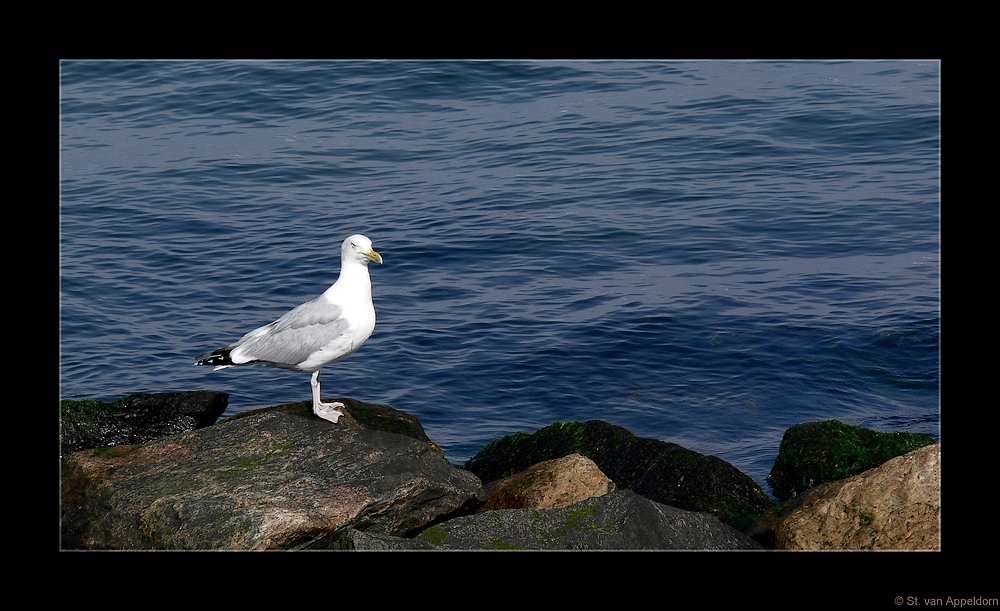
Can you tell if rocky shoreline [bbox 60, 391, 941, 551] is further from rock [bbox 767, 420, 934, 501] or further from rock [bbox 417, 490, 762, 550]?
rock [bbox 767, 420, 934, 501]

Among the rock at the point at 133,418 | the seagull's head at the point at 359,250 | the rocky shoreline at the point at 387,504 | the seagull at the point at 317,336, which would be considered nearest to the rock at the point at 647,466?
the rocky shoreline at the point at 387,504

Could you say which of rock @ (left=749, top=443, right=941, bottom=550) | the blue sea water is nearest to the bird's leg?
the blue sea water

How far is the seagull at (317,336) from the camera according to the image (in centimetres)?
780

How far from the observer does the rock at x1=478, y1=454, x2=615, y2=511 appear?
278 inches

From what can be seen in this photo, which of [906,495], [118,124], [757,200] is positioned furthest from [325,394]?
[118,124]

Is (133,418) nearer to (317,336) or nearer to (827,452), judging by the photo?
(317,336)

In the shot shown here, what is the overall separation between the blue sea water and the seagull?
244 cm

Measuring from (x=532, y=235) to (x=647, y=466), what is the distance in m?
7.20

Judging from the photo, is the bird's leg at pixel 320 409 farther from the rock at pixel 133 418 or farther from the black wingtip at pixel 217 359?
the rock at pixel 133 418

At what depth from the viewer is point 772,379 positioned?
11.4 metres

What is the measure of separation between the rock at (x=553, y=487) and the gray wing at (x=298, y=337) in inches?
68.9

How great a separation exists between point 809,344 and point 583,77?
1054 centimetres

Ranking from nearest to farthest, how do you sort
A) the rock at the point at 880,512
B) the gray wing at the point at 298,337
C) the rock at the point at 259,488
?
the rock at the point at 259,488, the rock at the point at 880,512, the gray wing at the point at 298,337

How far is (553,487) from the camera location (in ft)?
23.3
